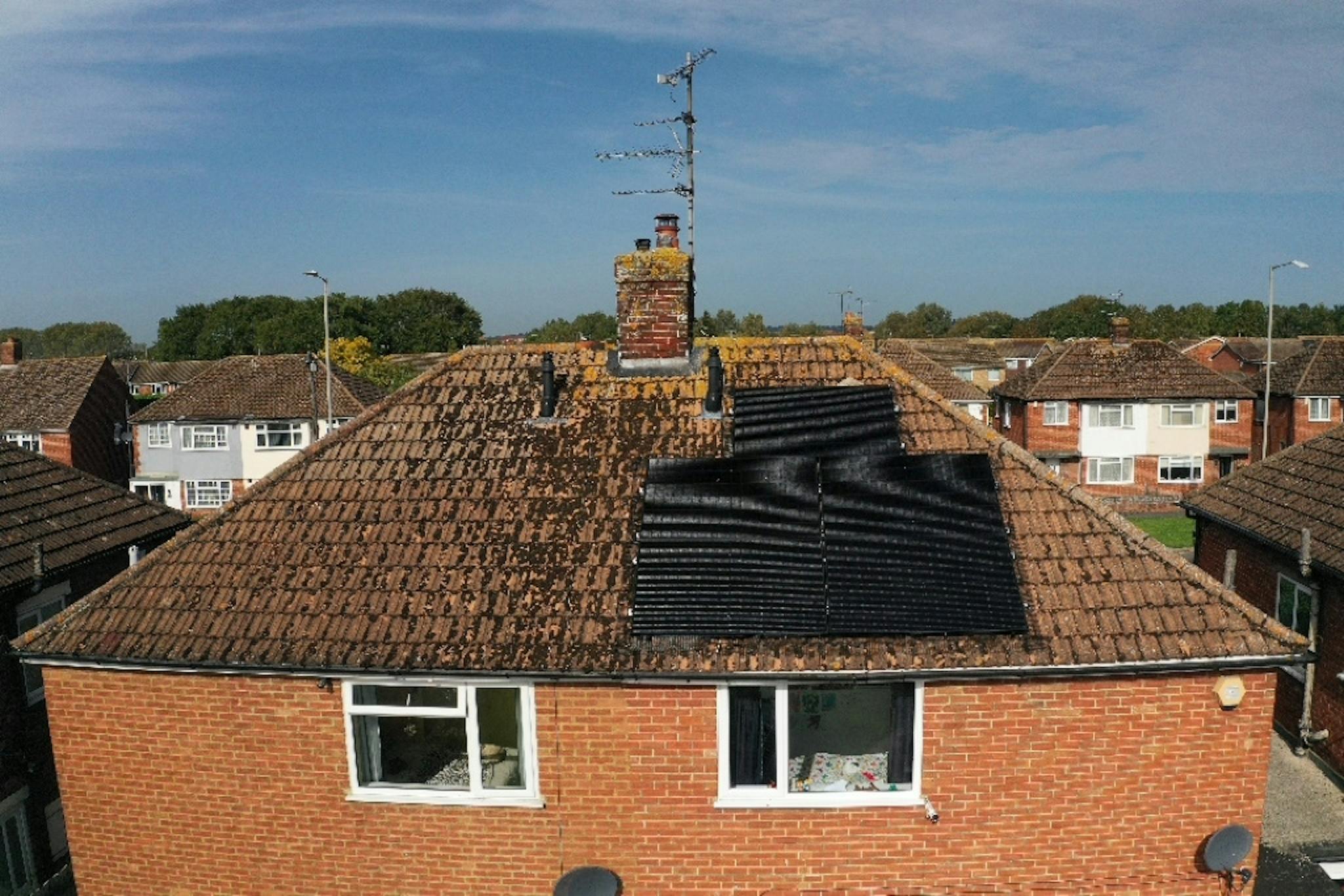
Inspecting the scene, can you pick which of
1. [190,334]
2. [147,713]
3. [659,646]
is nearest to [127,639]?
[147,713]

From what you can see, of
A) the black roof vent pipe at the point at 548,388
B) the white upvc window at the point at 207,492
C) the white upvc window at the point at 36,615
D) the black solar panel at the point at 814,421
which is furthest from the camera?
the white upvc window at the point at 207,492

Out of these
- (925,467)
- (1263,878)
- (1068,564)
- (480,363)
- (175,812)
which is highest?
(480,363)

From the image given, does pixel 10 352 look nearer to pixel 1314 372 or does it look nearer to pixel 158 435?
pixel 158 435

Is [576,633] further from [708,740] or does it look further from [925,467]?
[925,467]

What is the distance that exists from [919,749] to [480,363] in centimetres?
688

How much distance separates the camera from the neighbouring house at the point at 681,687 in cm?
764

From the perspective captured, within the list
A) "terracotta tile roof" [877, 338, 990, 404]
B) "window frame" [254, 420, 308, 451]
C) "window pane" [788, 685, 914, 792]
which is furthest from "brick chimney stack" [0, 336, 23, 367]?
"window pane" [788, 685, 914, 792]

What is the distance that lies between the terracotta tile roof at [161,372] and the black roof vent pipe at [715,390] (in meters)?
78.7

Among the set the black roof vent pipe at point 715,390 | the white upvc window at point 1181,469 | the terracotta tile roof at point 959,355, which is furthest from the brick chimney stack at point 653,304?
the terracotta tile roof at point 959,355

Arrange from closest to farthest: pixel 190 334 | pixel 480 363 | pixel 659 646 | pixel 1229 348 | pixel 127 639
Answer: pixel 659 646
pixel 127 639
pixel 480 363
pixel 1229 348
pixel 190 334

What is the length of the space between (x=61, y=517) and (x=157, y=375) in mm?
77694

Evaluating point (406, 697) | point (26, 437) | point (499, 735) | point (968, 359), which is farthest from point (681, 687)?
point (968, 359)

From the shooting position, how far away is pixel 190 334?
4756 inches

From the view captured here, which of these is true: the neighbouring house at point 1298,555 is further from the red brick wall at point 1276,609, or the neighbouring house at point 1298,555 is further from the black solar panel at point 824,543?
the black solar panel at point 824,543
